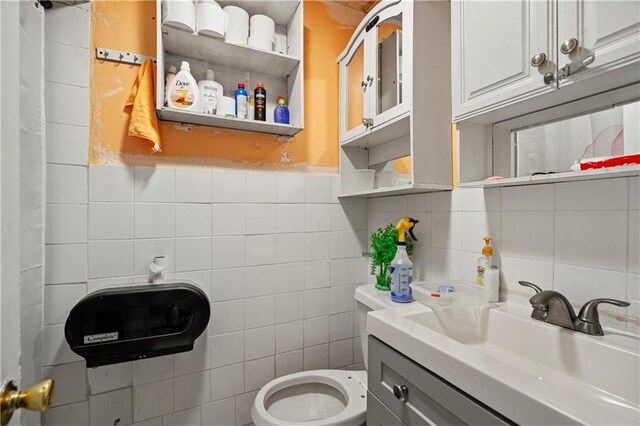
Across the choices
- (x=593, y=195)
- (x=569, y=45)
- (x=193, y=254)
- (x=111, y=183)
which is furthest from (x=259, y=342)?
(x=569, y=45)

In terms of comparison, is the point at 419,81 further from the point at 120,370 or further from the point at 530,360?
the point at 120,370

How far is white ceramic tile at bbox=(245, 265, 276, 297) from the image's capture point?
140 cm

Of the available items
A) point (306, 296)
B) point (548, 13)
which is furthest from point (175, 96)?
point (548, 13)

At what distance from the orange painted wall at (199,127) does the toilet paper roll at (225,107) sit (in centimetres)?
11

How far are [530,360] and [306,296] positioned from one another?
0.99 metres

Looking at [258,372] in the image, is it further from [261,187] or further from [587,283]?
[587,283]

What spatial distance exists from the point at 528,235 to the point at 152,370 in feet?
5.16

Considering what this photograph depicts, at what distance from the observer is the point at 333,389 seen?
131 centimetres

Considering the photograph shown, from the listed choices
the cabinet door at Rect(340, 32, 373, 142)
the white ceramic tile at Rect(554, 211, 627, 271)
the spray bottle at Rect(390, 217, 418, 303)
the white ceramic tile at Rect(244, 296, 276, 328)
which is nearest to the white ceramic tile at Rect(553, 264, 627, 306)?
the white ceramic tile at Rect(554, 211, 627, 271)

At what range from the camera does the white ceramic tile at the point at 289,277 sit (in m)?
1.47

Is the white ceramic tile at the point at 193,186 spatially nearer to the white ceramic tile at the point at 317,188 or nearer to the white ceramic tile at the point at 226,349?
the white ceramic tile at the point at 317,188

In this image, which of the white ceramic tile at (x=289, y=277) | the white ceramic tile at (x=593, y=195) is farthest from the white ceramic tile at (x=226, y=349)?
the white ceramic tile at (x=593, y=195)

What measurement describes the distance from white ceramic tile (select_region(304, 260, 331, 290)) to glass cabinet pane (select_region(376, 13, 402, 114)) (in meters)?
0.84

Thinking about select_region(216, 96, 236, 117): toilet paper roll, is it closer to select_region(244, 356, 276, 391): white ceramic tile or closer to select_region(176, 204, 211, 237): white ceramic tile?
select_region(176, 204, 211, 237): white ceramic tile
